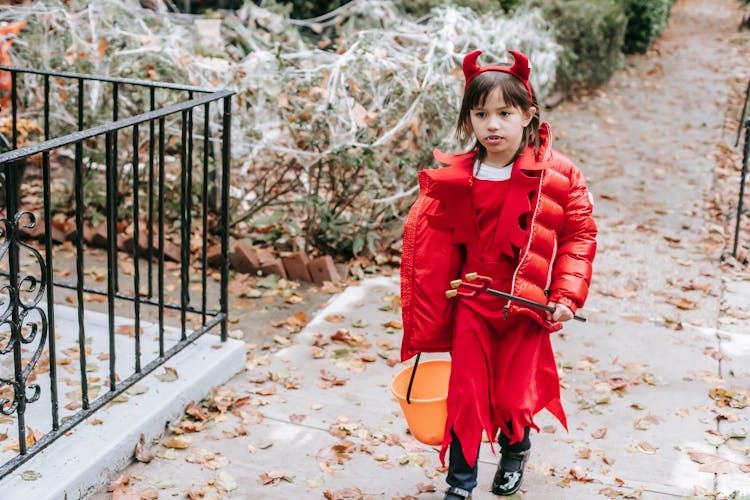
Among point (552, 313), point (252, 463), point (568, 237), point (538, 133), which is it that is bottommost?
point (252, 463)

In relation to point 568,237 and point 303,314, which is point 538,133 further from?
point 303,314

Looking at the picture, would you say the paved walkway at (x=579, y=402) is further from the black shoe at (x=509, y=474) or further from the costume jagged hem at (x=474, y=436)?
the costume jagged hem at (x=474, y=436)

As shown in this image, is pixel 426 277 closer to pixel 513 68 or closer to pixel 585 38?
pixel 513 68

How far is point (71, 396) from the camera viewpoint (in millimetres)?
3701

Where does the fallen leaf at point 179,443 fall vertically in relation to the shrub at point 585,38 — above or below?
below

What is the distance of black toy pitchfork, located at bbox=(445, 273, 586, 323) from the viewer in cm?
289

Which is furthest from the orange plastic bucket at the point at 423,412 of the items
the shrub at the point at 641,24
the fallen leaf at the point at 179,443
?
the shrub at the point at 641,24

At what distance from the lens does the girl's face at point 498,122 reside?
287 cm

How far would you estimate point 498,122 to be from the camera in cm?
288

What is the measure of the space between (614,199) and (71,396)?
521cm

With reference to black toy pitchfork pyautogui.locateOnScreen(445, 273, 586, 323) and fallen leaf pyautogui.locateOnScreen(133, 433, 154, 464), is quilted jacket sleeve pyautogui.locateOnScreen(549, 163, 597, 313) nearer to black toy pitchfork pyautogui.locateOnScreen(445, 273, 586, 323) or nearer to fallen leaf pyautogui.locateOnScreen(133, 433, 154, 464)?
black toy pitchfork pyautogui.locateOnScreen(445, 273, 586, 323)

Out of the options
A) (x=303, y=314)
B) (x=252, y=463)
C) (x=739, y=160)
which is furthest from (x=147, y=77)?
(x=739, y=160)

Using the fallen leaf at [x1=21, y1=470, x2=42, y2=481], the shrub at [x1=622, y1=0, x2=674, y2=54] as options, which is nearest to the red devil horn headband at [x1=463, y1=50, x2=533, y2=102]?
the fallen leaf at [x1=21, y1=470, x2=42, y2=481]

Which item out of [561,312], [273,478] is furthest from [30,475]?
[561,312]
